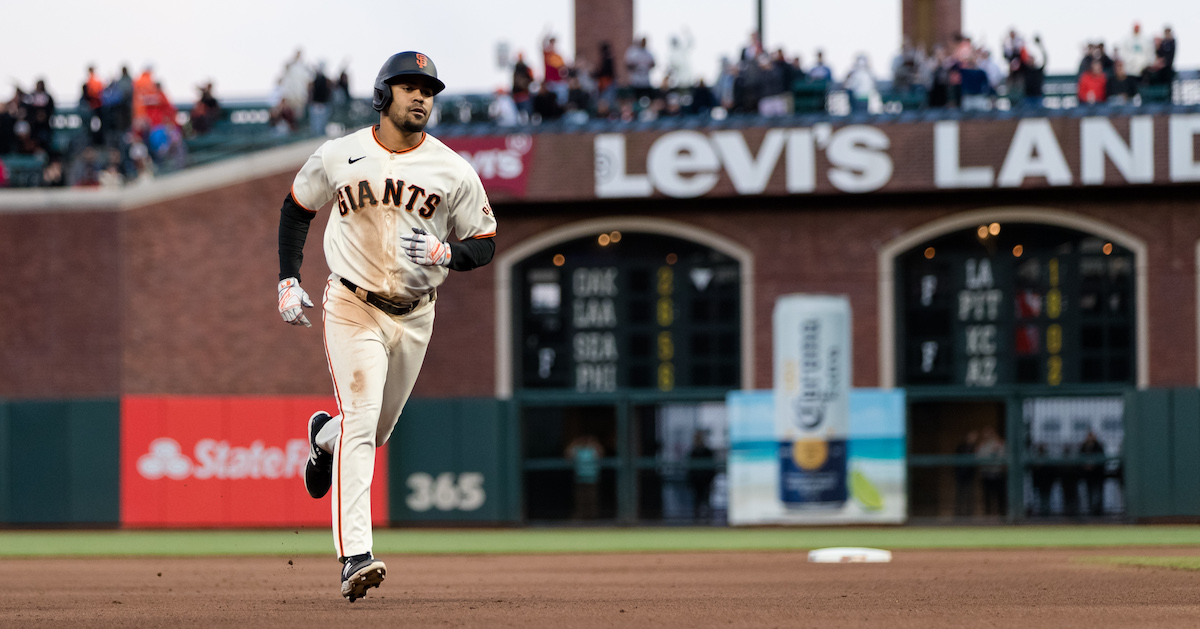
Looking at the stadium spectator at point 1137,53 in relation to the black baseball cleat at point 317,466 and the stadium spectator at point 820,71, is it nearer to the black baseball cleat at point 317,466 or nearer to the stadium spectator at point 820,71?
the stadium spectator at point 820,71

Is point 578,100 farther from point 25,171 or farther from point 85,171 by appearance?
point 25,171

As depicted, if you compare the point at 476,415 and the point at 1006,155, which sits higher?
the point at 1006,155

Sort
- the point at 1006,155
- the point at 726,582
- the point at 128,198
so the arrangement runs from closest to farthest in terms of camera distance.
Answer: the point at 726,582
the point at 1006,155
the point at 128,198

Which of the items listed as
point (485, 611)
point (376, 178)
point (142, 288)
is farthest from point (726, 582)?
point (142, 288)

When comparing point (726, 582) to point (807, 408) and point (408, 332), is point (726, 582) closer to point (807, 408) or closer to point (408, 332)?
point (408, 332)

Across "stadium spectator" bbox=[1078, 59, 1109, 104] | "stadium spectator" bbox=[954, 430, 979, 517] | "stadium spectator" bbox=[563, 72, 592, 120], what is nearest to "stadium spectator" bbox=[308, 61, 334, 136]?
"stadium spectator" bbox=[563, 72, 592, 120]

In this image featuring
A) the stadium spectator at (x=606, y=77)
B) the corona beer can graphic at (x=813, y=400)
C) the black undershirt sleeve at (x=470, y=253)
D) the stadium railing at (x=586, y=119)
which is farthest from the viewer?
the stadium spectator at (x=606, y=77)

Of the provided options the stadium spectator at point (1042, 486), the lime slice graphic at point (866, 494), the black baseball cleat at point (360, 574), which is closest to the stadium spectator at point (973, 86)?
the stadium spectator at point (1042, 486)
